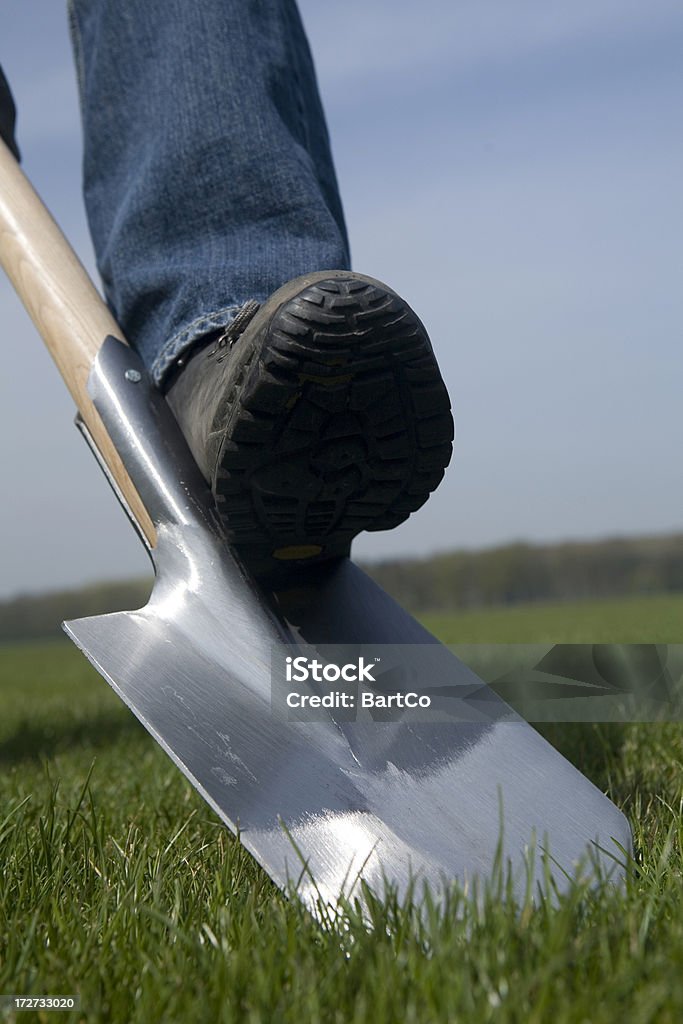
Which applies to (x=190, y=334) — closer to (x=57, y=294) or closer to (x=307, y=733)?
(x=57, y=294)

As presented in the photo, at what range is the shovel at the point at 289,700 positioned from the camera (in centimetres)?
116

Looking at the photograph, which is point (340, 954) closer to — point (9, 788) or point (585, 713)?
point (9, 788)

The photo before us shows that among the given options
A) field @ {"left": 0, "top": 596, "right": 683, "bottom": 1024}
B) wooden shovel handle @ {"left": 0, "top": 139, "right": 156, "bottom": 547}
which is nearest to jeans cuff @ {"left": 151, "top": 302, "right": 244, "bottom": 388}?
wooden shovel handle @ {"left": 0, "top": 139, "right": 156, "bottom": 547}

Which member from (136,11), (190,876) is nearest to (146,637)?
(190,876)

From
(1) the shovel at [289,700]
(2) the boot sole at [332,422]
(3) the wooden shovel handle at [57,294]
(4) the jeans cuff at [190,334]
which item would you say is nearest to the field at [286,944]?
(1) the shovel at [289,700]

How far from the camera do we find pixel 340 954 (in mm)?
875

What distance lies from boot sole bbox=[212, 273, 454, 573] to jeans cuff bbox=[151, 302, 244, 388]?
24 cm

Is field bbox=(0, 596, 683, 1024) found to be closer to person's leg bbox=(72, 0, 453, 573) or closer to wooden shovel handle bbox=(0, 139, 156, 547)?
person's leg bbox=(72, 0, 453, 573)

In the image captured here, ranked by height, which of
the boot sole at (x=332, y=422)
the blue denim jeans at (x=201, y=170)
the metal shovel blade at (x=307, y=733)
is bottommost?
the metal shovel blade at (x=307, y=733)

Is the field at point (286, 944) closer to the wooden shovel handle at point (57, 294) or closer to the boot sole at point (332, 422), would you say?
the boot sole at point (332, 422)

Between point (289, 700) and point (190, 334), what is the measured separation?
0.64 meters

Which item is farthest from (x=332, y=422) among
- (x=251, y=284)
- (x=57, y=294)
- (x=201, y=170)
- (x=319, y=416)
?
(x=57, y=294)

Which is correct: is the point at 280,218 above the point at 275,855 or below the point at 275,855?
above

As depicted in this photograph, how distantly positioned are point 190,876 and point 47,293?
109cm
